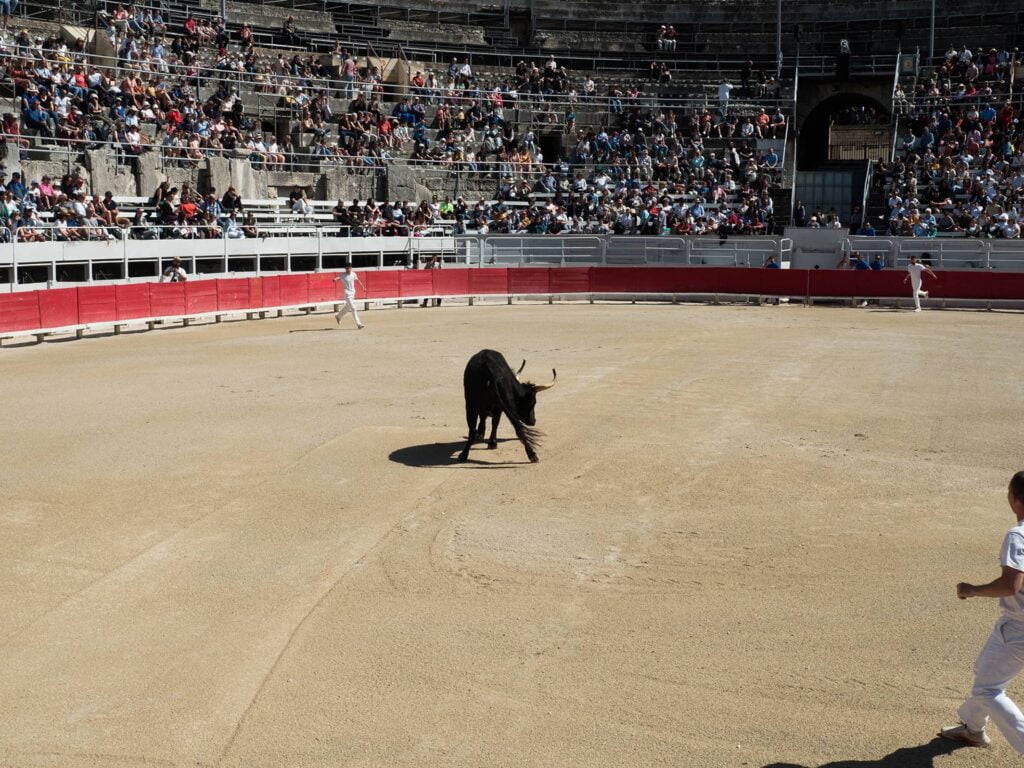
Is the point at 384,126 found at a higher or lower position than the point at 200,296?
higher

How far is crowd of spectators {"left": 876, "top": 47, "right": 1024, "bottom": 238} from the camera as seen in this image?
35406mm

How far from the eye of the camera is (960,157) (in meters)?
38.1

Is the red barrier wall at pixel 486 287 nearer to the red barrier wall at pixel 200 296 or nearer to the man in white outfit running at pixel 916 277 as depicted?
the red barrier wall at pixel 200 296

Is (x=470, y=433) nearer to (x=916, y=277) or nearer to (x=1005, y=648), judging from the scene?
(x=1005, y=648)

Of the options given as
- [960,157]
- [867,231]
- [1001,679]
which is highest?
[960,157]

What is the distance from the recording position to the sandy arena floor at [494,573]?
6418 millimetres

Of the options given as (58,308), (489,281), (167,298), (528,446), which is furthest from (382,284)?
(528,446)

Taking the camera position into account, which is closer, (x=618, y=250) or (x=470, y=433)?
(x=470, y=433)

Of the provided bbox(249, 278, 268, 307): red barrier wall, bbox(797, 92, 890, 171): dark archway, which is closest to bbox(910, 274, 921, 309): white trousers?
bbox(797, 92, 890, 171): dark archway

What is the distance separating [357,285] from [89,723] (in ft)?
84.0

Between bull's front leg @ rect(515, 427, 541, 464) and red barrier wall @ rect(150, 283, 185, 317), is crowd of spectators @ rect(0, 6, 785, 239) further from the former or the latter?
bull's front leg @ rect(515, 427, 541, 464)

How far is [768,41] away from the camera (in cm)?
4731

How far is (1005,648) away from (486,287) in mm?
29391

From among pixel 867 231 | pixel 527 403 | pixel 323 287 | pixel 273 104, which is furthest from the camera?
pixel 273 104
